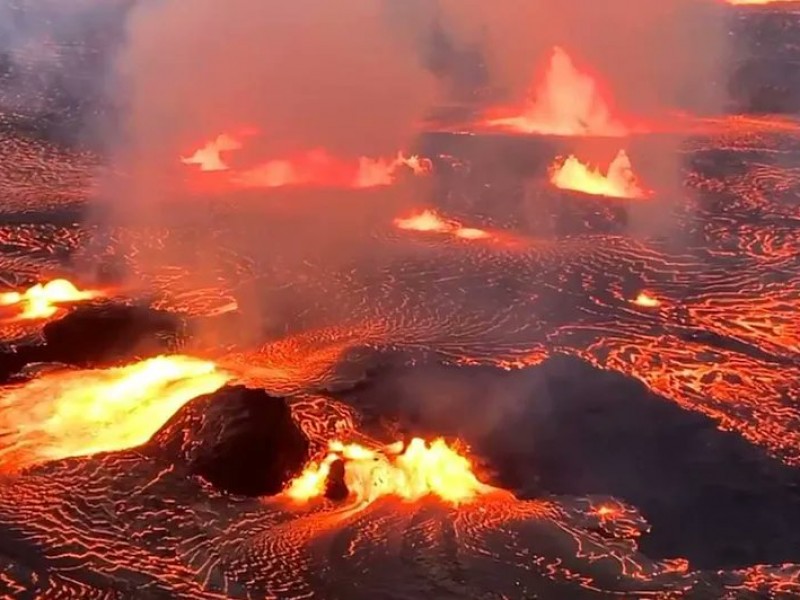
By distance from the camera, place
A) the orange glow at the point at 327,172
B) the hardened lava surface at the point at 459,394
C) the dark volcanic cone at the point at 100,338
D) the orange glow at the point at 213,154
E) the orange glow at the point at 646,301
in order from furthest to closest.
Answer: the orange glow at the point at 213,154
the orange glow at the point at 327,172
the orange glow at the point at 646,301
the dark volcanic cone at the point at 100,338
the hardened lava surface at the point at 459,394

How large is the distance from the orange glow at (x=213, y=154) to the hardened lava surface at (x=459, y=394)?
1.62 m

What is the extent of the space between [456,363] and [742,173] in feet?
25.7

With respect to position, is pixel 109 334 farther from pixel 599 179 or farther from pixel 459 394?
pixel 599 179

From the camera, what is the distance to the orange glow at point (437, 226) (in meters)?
12.8

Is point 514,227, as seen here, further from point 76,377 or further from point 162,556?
point 162,556

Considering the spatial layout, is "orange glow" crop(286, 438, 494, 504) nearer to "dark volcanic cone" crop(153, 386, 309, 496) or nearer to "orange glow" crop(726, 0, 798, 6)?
"dark volcanic cone" crop(153, 386, 309, 496)

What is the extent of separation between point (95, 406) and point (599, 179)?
8690mm

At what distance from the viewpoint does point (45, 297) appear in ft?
35.3

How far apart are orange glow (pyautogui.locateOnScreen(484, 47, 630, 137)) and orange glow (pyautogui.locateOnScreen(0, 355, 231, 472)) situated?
10.5 m

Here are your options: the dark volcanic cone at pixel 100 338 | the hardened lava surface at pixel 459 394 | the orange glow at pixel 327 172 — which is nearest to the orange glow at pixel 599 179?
the hardened lava surface at pixel 459 394

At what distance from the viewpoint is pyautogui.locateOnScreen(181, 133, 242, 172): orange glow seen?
15625 millimetres

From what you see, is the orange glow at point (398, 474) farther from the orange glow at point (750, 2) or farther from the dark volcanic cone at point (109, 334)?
the orange glow at point (750, 2)

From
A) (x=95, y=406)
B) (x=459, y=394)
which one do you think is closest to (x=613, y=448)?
(x=459, y=394)

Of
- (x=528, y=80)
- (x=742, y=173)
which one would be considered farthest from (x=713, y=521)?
(x=528, y=80)
